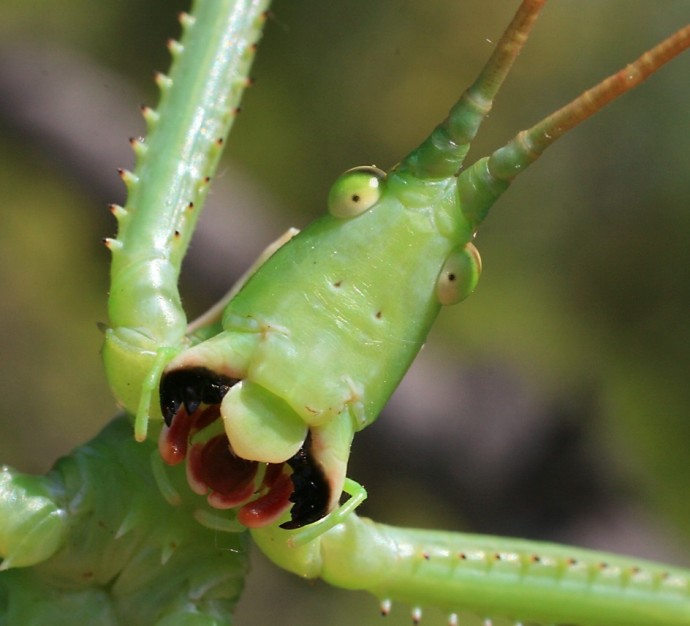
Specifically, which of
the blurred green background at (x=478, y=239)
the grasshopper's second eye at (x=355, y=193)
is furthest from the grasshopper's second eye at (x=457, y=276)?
the blurred green background at (x=478, y=239)

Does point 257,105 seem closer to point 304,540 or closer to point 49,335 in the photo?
point 49,335

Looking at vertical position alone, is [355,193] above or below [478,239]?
above

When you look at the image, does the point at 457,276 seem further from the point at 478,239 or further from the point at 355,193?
the point at 478,239

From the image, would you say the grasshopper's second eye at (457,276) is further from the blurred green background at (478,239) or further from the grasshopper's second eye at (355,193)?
the blurred green background at (478,239)

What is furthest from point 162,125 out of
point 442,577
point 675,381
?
point 675,381

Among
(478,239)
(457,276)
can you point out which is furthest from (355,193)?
(478,239)
